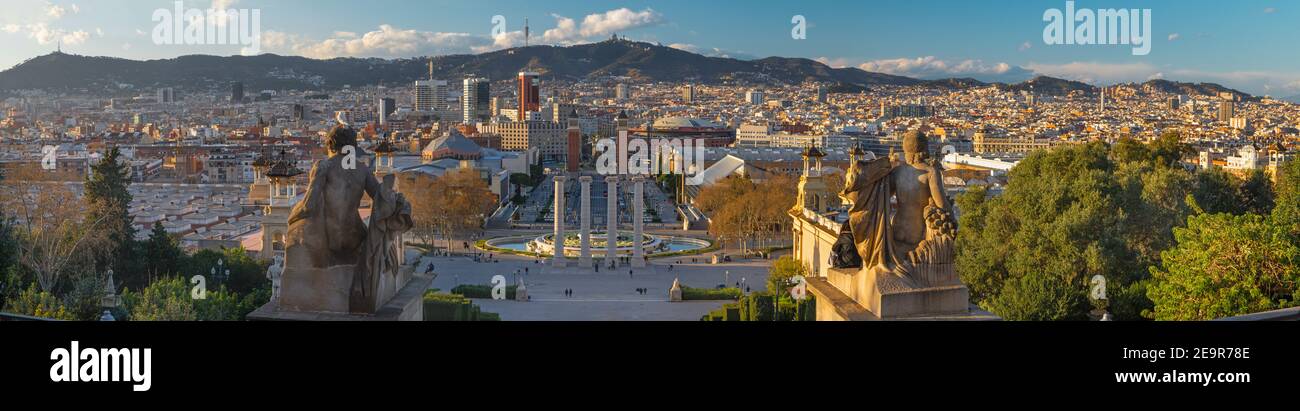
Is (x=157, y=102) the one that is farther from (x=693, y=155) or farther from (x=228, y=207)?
(x=228, y=207)

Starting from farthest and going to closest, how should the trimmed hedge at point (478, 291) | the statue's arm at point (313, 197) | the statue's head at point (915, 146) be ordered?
the trimmed hedge at point (478, 291) < the statue's head at point (915, 146) < the statue's arm at point (313, 197)

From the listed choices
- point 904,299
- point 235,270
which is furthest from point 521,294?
point 904,299

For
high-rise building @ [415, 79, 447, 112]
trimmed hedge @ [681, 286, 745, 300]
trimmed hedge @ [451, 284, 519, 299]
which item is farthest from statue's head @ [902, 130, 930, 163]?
high-rise building @ [415, 79, 447, 112]

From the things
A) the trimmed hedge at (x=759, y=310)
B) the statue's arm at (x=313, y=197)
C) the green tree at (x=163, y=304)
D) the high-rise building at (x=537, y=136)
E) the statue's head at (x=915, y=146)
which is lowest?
the trimmed hedge at (x=759, y=310)

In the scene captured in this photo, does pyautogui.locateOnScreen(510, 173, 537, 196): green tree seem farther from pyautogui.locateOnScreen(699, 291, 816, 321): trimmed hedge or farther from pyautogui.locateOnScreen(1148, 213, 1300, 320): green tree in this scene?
pyautogui.locateOnScreen(1148, 213, 1300, 320): green tree

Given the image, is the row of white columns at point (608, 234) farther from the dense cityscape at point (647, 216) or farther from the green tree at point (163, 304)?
the green tree at point (163, 304)

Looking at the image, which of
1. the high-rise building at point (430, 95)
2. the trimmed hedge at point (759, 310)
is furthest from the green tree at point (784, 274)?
the high-rise building at point (430, 95)
